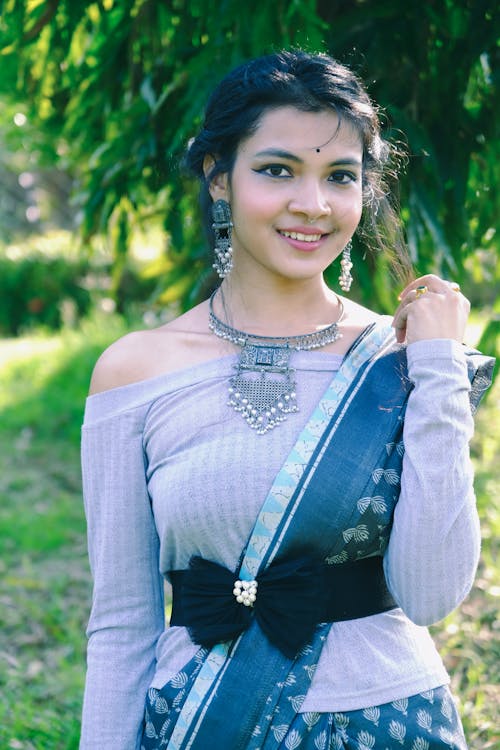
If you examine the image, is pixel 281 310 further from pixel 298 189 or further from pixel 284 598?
pixel 284 598

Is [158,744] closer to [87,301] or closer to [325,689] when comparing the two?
[325,689]

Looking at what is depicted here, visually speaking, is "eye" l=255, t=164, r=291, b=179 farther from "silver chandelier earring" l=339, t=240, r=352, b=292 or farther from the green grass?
the green grass

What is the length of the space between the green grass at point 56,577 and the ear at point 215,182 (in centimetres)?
175

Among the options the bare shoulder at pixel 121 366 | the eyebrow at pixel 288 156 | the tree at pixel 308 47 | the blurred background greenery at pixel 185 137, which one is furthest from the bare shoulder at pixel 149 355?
the tree at pixel 308 47

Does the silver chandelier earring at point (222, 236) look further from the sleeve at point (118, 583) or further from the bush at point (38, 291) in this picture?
the bush at point (38, 291)

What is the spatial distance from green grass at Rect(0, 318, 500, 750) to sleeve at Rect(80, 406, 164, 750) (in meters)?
1.12

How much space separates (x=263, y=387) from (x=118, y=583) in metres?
0.48

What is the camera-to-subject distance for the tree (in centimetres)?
271

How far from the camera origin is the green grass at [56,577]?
3.06m

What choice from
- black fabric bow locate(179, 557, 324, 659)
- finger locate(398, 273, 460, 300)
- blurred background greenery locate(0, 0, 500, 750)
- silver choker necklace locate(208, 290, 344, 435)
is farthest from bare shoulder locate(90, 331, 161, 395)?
blurred background greenery locate(0, 0, 500, 750)

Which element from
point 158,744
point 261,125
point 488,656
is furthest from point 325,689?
point 488,656

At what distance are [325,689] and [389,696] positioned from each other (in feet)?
0.37

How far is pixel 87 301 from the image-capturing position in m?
11.0

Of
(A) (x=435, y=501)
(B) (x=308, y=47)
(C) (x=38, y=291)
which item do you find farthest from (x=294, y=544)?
(C) (x=38, y=291)
